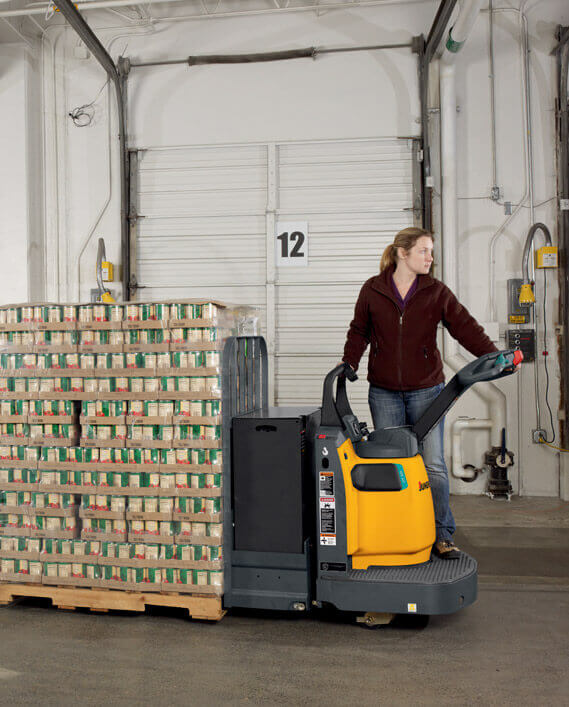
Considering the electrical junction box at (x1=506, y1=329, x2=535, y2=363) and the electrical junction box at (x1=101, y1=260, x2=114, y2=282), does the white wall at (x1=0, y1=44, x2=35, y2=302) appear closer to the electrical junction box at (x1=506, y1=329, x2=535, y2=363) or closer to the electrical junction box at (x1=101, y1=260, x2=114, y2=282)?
the electrical junction box at (x1=101, y1=260, x2=114, y2=282)

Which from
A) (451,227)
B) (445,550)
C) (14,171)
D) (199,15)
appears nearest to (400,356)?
(445,550)

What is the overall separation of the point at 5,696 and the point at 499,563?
329cm

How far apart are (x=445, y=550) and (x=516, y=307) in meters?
3.61

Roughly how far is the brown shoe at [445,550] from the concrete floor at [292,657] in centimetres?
34

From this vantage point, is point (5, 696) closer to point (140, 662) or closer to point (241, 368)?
point (140, 662)

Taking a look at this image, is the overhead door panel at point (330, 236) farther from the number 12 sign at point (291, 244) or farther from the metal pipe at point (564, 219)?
the metal pipe at point (564, 219)

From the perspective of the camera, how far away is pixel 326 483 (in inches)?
132

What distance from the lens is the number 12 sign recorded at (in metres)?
6.84

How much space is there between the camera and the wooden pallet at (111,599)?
347 centimetres

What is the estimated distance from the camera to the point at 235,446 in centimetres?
355

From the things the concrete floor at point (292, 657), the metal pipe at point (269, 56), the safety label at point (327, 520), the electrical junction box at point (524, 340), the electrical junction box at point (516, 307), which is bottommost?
the concrete floor at point (292, 657)

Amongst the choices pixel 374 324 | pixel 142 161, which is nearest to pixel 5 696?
pixel 374 324

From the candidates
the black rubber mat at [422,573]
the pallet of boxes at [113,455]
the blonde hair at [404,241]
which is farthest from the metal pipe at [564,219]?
Answer: the pallet of boxes at [113,455]

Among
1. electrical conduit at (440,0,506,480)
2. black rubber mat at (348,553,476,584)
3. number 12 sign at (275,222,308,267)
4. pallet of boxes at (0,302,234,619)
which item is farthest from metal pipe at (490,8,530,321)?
pallet of boxes at (0,302,234,619)
